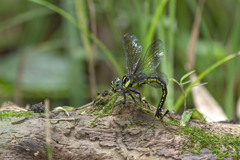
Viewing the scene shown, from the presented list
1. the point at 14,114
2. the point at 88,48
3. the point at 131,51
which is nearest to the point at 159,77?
the point at 131,51

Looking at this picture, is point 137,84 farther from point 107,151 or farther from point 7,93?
point 7,93

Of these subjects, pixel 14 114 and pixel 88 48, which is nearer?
pixel 14 114

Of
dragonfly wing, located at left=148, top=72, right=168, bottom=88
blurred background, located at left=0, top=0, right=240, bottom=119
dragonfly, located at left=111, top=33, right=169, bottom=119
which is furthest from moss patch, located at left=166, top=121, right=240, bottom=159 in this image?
blurred background, located at left=0, top=0, right=240, bottom=119

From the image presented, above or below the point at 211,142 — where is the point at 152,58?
above

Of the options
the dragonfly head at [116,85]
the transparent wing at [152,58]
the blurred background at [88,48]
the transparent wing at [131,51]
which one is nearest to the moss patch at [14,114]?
the dragonfly head at [116,85]

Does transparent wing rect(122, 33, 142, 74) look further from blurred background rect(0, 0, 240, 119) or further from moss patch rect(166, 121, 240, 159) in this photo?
blurred background rect(0, 0, 240, 119)

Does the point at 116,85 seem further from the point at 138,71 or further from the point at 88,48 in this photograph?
the point at 88,48

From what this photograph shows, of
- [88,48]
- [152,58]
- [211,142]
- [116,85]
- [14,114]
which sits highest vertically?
[88,48]
